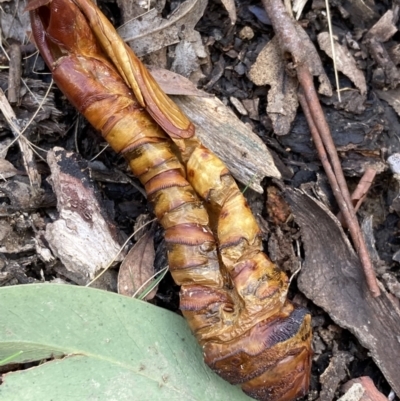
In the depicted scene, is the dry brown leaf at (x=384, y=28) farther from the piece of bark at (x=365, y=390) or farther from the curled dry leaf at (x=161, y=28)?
the piece of bark at (x=365, y=390)

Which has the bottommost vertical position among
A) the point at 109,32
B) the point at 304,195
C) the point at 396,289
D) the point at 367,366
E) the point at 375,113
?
the point at 367,366

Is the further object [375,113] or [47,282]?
[375,113]

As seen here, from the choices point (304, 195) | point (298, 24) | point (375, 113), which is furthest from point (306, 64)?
point (304, 195)

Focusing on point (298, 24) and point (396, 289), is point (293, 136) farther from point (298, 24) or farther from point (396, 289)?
point (396, 289)

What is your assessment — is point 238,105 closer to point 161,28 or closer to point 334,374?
point 161,28

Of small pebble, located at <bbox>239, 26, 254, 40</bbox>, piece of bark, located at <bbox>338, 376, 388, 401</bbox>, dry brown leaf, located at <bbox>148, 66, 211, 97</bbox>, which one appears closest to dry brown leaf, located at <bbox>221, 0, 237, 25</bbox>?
small pebble, located at <bbox>239, 26, 254, 40</bbox>

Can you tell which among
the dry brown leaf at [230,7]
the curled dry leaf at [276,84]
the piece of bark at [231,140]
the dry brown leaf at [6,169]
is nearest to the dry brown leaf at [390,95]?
the curled dry leaf at [276,84]

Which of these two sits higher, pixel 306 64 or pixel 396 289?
pixel 306 64
